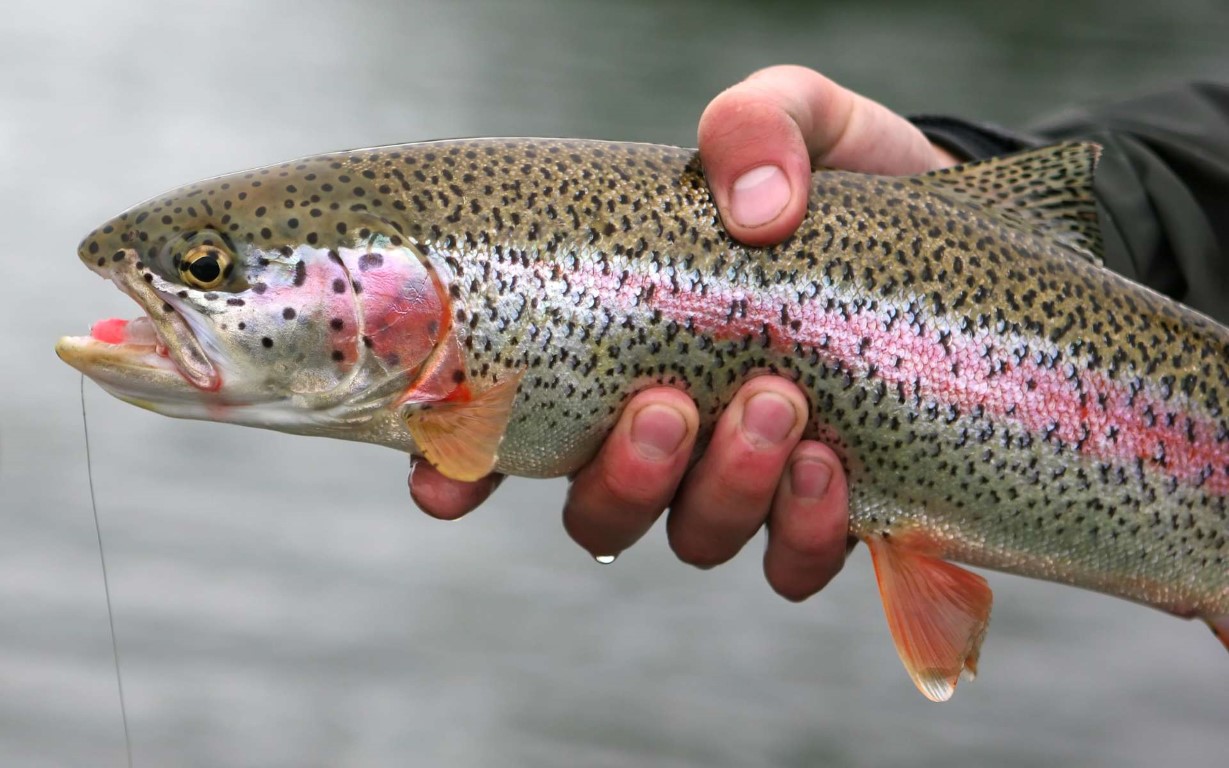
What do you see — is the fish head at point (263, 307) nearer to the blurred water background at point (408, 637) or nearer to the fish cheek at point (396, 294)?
the fish cheek at point (396, 294)

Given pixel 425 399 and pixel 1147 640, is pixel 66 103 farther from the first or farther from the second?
pixel 425 399

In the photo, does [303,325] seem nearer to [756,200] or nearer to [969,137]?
[756,200]

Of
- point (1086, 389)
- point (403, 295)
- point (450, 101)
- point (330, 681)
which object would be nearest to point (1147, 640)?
point (330, 681)

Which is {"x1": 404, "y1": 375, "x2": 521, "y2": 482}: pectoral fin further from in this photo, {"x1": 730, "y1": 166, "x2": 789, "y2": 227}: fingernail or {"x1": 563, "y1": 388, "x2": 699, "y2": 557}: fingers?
{"x1": 730, "y1": 166, "x2": 789, "y2": 227}: fingernail

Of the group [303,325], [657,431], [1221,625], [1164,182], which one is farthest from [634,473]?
[1164,182]

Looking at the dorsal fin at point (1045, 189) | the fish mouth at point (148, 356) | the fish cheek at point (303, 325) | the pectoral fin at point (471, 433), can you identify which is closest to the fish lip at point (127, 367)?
the fish mouth at point (148, 356)

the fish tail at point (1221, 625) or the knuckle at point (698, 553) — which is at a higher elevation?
the fish tail at point (1221, 625)

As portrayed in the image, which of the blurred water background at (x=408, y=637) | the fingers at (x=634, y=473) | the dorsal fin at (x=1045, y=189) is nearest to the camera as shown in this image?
the fingers at (x=634, y=473)

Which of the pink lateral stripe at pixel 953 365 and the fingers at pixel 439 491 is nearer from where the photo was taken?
the pink lateral stripe at pixel 953 365

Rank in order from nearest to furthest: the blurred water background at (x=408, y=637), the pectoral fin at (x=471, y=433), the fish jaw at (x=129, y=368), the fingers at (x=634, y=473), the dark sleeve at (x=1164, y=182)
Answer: the fish jaw at (x=129, y=368), the pectoral fin at (x=471, y=433), the fingers at (x=634, y=473), the dark sleeve at (x=1164, y=182), the blurred water background at (x=408, y=637)
